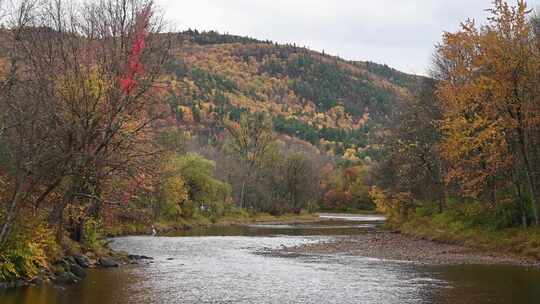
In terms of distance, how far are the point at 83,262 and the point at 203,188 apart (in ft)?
182

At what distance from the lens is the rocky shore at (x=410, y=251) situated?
34.9 metres

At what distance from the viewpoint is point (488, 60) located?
39.1 m

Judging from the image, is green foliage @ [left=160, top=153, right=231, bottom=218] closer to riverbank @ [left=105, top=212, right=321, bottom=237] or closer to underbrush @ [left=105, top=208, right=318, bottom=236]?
underbrush @ [left=105, top=208, right=318, bottom=236]

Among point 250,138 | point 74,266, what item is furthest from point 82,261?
point 250,138

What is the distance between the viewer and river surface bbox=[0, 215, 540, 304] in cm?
2219

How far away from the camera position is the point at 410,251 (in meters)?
42.1

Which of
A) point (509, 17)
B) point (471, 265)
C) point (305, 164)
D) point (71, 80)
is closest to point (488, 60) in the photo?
point (509, 17)

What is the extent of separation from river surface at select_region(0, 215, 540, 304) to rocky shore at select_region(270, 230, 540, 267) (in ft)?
8.20

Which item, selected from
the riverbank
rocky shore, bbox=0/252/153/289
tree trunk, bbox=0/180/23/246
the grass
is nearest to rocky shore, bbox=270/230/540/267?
the grass

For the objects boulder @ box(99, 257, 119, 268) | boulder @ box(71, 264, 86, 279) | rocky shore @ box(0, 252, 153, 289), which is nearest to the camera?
rocky shore @ box(0, 252, 153, 289)

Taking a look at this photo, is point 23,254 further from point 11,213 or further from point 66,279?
point 11,213

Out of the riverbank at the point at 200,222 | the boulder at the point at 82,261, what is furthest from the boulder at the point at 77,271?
the riverbank at the point at 200,222

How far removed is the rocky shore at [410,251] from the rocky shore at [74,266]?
10545 millimetres

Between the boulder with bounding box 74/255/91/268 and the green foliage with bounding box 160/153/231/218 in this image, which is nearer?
the boulder with bounding box 74/255/91/268
